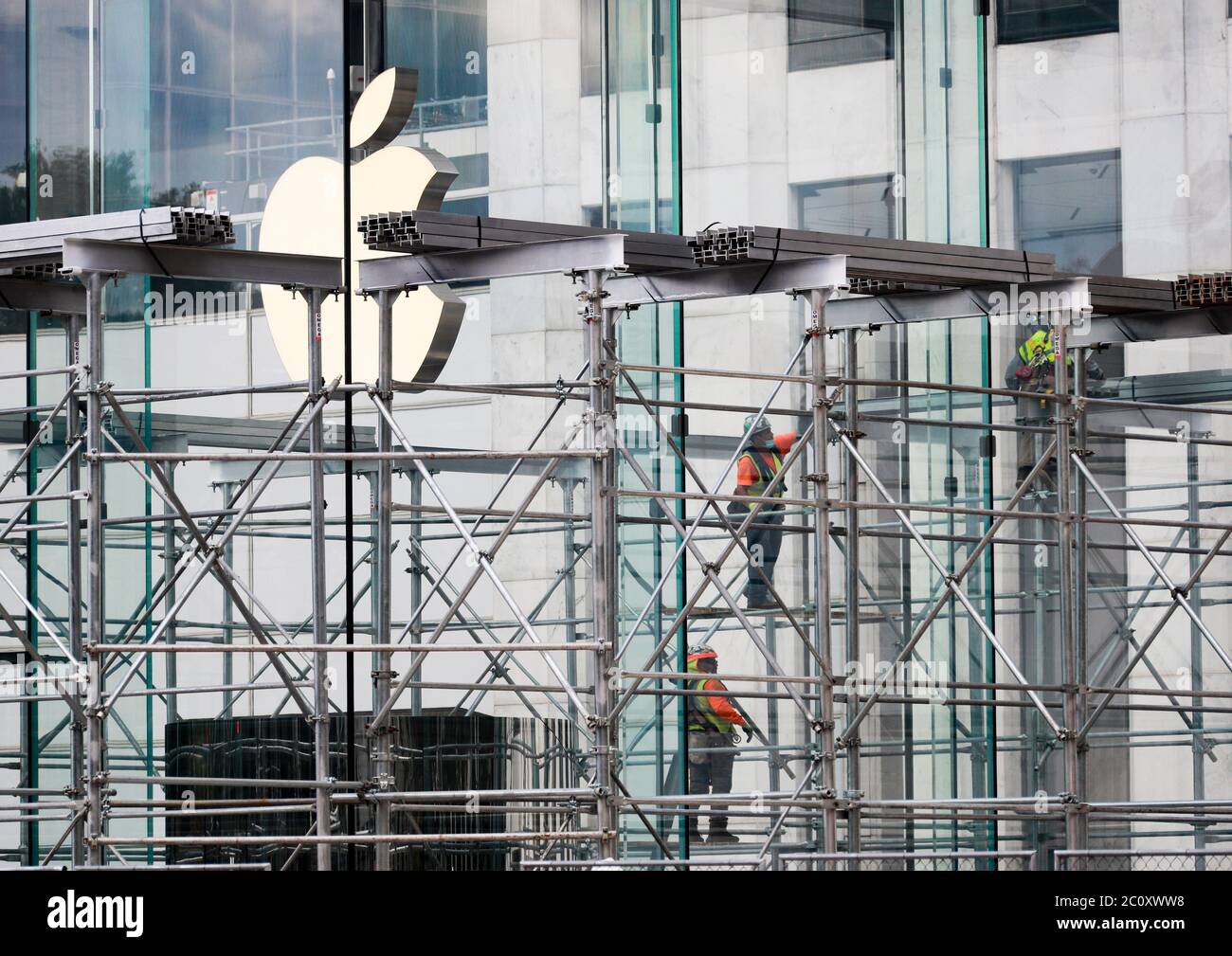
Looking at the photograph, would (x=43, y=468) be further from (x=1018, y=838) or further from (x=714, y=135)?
→ (x=1018, y=838)

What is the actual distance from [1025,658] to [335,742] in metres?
6.74

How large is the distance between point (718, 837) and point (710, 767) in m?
0.64

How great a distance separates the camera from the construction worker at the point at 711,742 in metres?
20.3

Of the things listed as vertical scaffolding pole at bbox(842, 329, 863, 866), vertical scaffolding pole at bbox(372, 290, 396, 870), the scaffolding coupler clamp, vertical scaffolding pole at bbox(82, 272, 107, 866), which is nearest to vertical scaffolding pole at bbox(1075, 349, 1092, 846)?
vertical scaffolding pole at bbox(842, 329, 863, 866)

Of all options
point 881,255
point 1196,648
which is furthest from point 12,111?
point 1196,648

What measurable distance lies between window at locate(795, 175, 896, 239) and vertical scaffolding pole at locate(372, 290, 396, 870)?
6418 mm

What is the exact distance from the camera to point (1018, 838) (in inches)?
848

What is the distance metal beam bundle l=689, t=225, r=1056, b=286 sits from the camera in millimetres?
16562

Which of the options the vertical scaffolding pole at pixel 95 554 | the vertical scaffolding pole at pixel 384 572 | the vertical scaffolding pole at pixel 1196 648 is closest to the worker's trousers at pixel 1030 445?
the vertical scaffolding pole at pixel 1196 648

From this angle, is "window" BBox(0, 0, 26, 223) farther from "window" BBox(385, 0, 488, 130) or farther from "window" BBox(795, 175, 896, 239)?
"window" BBox(795, 175, 896, 239)

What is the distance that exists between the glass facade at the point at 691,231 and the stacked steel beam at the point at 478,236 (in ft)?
4.84

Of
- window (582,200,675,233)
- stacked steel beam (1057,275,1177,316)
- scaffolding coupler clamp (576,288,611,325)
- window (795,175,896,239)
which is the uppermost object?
window (795,175,896,239)

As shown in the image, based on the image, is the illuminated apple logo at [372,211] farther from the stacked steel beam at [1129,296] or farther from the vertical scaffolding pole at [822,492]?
the stacked steel beam at [1129,296]
